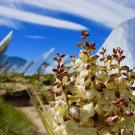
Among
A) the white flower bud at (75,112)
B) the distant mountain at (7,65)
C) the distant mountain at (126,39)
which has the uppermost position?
the distant mountain at (7,65)

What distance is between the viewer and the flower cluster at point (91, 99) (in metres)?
1.42

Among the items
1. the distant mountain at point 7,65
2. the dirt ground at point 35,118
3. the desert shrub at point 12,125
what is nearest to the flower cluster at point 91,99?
the desert shrub at point 12,125

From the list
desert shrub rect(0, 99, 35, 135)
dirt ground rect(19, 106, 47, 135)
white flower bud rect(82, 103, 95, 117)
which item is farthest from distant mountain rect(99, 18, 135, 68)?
dirt ground rect(19, 106, 47, 135)

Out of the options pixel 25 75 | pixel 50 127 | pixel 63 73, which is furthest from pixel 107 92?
pixel 25 75

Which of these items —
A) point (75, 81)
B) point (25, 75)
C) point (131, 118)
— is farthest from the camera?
point (25, 75)

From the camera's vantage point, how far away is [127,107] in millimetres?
1436

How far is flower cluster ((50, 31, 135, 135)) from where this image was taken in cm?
142

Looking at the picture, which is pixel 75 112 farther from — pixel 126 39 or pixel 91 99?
pixel 126 39

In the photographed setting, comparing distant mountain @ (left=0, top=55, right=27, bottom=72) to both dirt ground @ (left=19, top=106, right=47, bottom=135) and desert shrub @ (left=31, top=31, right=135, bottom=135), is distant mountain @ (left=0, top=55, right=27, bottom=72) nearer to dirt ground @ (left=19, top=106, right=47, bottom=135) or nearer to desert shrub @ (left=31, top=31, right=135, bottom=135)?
dirt ground @ (left=19, top=106, right=47, bottom=135)

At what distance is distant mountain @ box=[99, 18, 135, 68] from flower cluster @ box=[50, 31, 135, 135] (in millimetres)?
2608

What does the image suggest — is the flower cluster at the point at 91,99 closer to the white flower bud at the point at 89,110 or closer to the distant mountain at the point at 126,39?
the white flower bud at the point at 89,110

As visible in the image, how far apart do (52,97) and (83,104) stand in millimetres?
143

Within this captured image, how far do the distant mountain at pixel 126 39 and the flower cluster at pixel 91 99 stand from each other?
2.61 metres

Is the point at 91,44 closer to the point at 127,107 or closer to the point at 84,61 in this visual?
the point at 84,61
